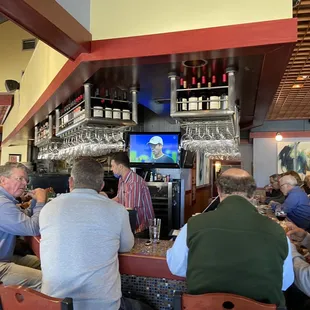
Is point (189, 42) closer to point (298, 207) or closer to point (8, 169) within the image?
point (8, 169)

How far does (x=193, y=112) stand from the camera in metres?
2.98

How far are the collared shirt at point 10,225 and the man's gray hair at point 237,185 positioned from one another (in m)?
1.57

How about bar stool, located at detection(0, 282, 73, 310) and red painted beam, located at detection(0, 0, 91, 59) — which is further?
red painted beam, located at detection(0, 0, 91, 59)

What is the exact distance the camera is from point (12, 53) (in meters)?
12.2

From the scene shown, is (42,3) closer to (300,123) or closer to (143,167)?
(143,167)

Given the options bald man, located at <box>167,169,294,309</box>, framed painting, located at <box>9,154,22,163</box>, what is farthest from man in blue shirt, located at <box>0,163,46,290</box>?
framed painting, located at <box>9,154,22,163</box>

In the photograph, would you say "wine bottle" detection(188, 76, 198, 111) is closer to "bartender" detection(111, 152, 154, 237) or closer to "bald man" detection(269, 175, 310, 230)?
"bartender" detection(111, 152, 154, 237)

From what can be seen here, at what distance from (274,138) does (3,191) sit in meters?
9.02

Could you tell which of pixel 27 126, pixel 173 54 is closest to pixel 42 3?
pixel 173 54

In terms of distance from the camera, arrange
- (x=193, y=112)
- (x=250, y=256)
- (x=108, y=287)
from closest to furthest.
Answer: (x=250, y=256), (x=108, y=287), (x=193, y=112)

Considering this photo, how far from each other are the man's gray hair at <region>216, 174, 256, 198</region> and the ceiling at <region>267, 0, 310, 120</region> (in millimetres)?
2378

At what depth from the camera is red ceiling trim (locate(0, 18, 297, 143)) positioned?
224cm

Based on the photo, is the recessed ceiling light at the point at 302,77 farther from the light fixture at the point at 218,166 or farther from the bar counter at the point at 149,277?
the light fixture at the point at 218,166

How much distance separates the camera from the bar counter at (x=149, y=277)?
2172 millimetres
